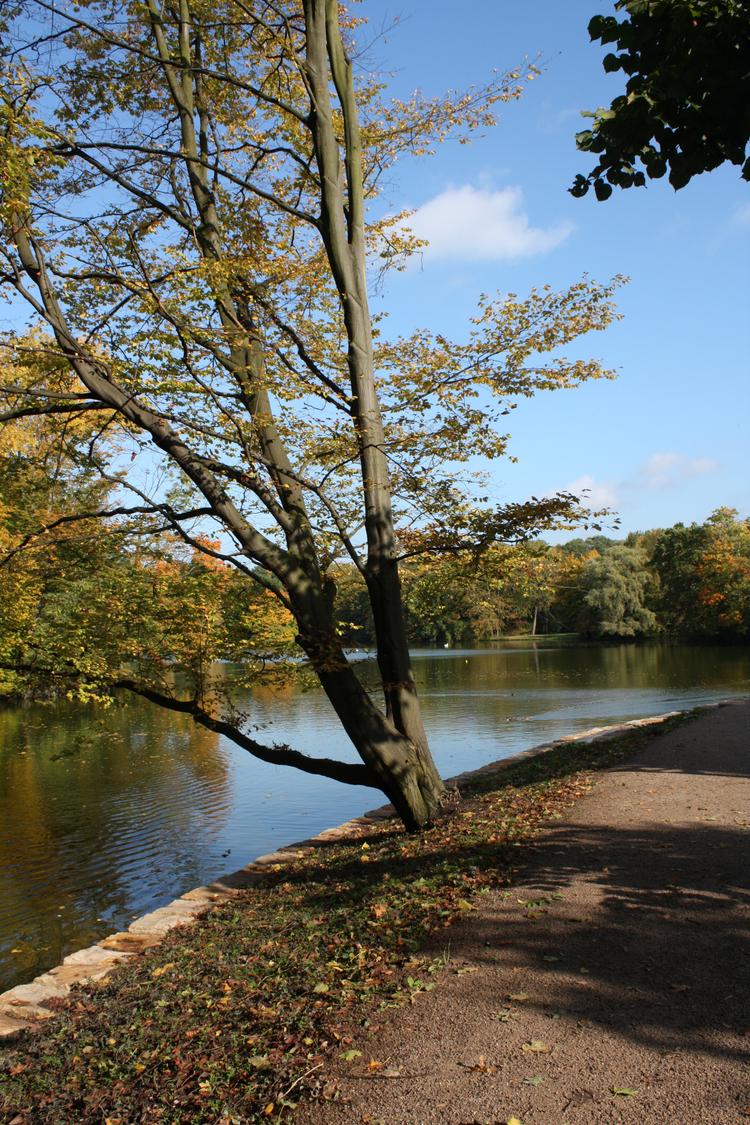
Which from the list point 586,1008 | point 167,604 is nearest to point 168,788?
point 167,604

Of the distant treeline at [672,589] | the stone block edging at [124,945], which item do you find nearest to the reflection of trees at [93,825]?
the stone block edging at [124,945]

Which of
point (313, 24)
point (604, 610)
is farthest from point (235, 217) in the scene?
point (604, 610)

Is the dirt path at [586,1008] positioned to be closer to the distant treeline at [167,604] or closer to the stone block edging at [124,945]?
the stone block edging at [124,945]

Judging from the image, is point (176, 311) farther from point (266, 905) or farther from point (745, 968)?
point (745, 968)

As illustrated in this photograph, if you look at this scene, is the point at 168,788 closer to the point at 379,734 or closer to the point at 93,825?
the point at 93,825

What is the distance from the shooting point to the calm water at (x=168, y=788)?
8820mm

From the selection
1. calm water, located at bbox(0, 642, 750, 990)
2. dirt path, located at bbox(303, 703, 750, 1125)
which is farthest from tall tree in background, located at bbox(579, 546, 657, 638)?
dirt path, located at bbox(303, 703, 750, 1125)

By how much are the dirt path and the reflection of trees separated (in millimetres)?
4875

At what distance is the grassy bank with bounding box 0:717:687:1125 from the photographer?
3.46 m

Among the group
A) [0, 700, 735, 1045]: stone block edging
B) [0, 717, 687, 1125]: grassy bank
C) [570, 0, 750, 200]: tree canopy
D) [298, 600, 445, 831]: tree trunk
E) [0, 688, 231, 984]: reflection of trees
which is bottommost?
[0, 688, 231, 984]: reflection of trees

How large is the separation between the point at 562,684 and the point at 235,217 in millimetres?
23557

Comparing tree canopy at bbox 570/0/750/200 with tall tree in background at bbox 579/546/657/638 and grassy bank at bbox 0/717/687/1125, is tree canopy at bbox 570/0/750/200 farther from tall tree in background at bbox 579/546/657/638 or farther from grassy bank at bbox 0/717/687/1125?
tall tree in background at bbox 579/546/657/638

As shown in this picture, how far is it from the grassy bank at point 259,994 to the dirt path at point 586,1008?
235 millimetres

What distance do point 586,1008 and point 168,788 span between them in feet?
38.9
